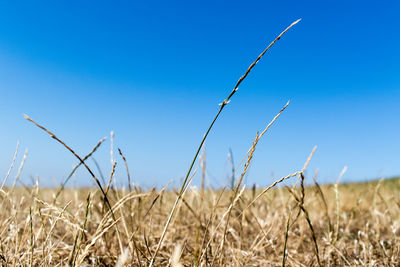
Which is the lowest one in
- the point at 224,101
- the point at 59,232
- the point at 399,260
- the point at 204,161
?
the point at 59,232

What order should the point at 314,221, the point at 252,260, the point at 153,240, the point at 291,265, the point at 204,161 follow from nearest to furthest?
the point at 204,161, the point at 291,265, the point at 252,260, the point at 153,240, the point at 314,221

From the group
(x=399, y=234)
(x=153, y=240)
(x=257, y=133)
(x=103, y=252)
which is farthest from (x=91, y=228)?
(x=399, y=234)

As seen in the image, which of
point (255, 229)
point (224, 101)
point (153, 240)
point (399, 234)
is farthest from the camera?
point (399, 234)

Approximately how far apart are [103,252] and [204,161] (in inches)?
26.2

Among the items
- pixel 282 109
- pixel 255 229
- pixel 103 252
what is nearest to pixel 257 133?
pixel 282 109

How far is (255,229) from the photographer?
7.11 ft

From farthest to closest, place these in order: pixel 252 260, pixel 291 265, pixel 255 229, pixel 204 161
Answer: pixel 255 229
pixel 252 260
pixel 291 265
pixel 204 161

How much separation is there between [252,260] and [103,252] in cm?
68

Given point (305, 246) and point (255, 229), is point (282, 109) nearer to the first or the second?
Answer: point (305, 246)

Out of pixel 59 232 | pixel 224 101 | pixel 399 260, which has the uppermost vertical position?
pixel 224 101

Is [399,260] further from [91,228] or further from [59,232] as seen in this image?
[59,232]

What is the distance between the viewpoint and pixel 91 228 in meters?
2.18

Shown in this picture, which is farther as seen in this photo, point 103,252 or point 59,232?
point 59,232

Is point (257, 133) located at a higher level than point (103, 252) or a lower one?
higher
